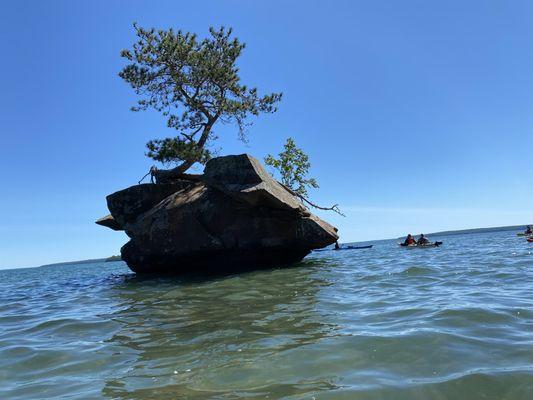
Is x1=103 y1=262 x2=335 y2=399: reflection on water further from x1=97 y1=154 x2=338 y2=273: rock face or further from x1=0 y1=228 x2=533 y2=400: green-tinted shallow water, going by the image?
x1=97 y1=154 x2=338 y2=273: rock face

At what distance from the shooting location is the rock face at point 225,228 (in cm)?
1828

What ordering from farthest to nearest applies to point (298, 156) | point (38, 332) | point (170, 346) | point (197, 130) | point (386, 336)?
point (298, 156) < point (197, 130) < point (38, 332) < point (170, 346) < point (386, 336)

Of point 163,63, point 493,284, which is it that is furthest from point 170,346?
point 163,63

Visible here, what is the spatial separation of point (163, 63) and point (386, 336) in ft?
63.4

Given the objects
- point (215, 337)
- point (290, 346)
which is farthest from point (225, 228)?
point (290, 346)

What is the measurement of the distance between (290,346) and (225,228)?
42.9 feet

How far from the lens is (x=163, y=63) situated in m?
21.9

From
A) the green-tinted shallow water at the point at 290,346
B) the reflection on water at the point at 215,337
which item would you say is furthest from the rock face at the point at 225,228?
the green-tinted shallow water at the point at 290,346

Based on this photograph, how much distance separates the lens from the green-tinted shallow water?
14.5 feet

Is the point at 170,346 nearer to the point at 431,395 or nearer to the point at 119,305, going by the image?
the point at 431,395

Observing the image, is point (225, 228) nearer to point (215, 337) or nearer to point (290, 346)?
point (215, 337)

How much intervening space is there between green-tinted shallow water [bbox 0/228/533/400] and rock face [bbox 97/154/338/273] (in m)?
A: 7.48

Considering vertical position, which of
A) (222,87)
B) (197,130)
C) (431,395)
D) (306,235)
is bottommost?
(431,395)

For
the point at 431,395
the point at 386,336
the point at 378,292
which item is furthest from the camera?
the point at 378,292
